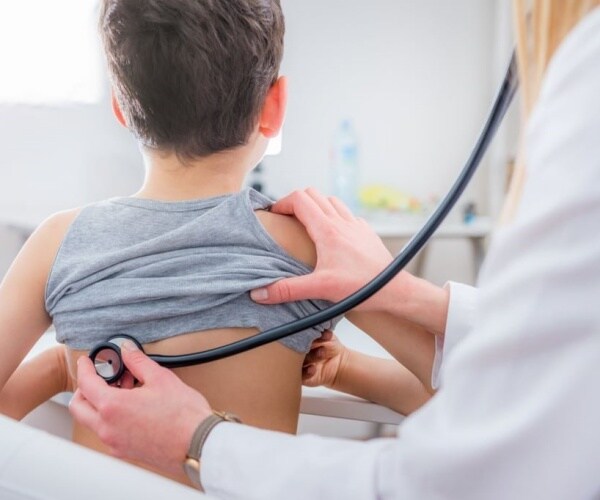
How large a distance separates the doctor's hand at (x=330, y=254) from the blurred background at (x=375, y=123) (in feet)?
5.91

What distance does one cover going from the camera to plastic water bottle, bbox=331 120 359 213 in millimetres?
3064

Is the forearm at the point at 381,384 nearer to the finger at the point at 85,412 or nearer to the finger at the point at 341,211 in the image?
the finger at the point at 341,211

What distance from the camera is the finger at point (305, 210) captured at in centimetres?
104

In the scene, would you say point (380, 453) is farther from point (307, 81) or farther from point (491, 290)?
point (307, 81)

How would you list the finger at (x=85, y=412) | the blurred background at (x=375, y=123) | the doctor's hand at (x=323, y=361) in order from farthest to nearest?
the blurred background at (x=375, y=123) < the doctor's hand at (x=323, y=361) < the finger at (x=85, y=412)

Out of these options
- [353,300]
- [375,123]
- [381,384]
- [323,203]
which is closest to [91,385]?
[353,300]

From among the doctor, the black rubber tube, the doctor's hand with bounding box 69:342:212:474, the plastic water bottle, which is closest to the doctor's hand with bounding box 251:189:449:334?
the black rubber tube

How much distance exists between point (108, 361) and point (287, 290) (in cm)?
25

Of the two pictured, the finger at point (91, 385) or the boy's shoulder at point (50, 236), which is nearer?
the finger at point (91, 385)

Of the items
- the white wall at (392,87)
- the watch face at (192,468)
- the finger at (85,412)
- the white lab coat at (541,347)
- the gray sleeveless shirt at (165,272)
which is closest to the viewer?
the white lab coat at (541,347)

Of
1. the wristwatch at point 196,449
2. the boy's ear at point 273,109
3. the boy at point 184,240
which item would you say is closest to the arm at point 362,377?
the boy at point 184,240

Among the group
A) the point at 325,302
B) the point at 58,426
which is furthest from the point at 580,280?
the point at 58,426

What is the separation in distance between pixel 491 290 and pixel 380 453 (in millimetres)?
172

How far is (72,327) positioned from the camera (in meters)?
1.01
